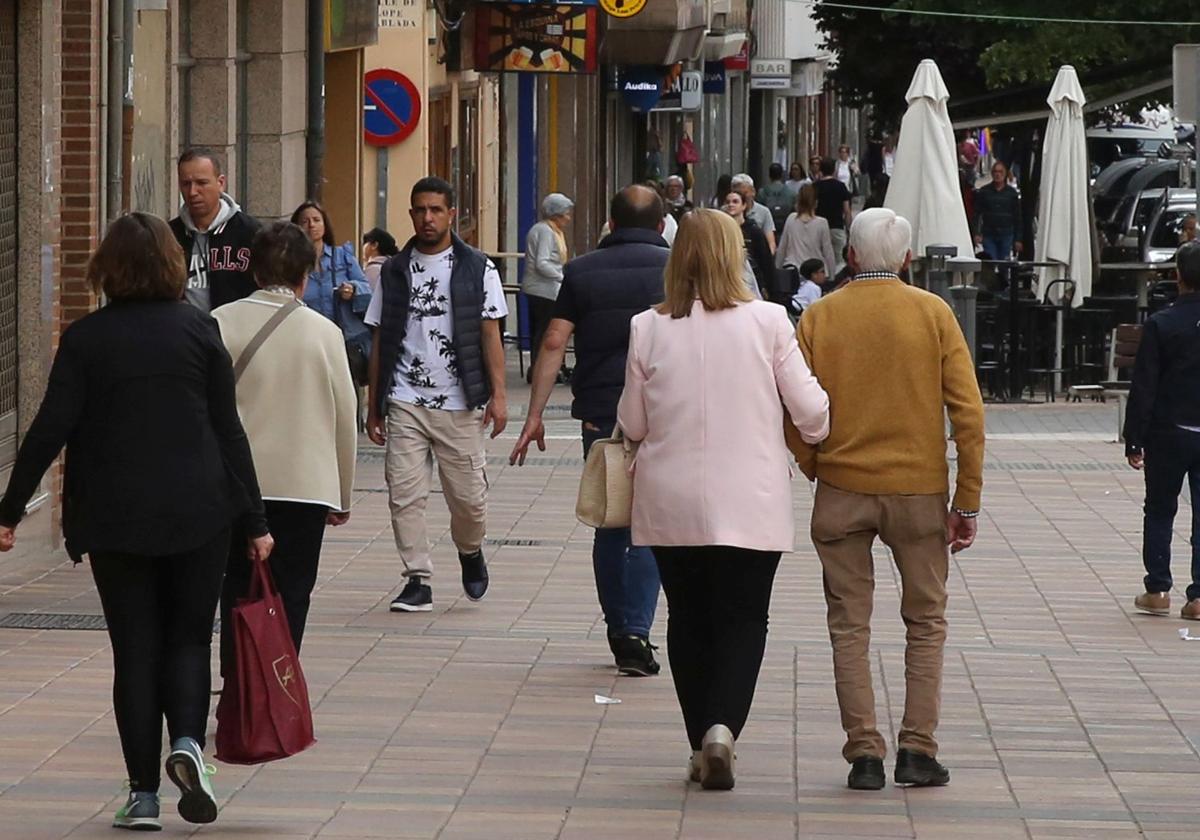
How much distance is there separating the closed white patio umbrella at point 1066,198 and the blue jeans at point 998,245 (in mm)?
9521

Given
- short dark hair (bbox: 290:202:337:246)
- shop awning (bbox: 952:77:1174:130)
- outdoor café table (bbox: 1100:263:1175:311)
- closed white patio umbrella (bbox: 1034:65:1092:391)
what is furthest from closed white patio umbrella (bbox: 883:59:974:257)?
short dark hair (bbox: 290:202:337:246)

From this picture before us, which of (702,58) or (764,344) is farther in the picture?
(702,58)

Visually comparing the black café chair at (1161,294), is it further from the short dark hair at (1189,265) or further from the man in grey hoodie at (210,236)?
the man in grey hoodie at (210,236)

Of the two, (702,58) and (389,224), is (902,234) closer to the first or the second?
(389,224)

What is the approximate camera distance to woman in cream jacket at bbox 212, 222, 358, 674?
25.6ft

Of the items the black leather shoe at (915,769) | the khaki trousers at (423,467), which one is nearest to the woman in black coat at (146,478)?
the black leather shoe at (915,769)

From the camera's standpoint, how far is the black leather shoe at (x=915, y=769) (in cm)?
737

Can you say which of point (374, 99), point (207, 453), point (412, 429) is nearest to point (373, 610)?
point (412, 429)

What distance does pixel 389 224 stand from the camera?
23.1 metres

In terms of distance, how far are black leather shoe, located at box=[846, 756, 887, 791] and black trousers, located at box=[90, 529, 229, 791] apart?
1.82m

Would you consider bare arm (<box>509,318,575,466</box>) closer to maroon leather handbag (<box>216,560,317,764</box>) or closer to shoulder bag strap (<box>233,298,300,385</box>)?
shoulder bag strap (<box>233,298,300,385</box>)

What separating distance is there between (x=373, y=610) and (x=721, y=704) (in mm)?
3689

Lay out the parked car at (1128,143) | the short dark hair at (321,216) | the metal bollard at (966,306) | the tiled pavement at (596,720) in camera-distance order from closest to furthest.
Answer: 1. the tiled pavement at (596,720)
2. the short dark hair at (321,216)
3. the metal bollard at (966,306)
4. the parked car at (1128,143)

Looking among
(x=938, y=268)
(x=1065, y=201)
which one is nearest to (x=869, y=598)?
(x=938, y=268)
